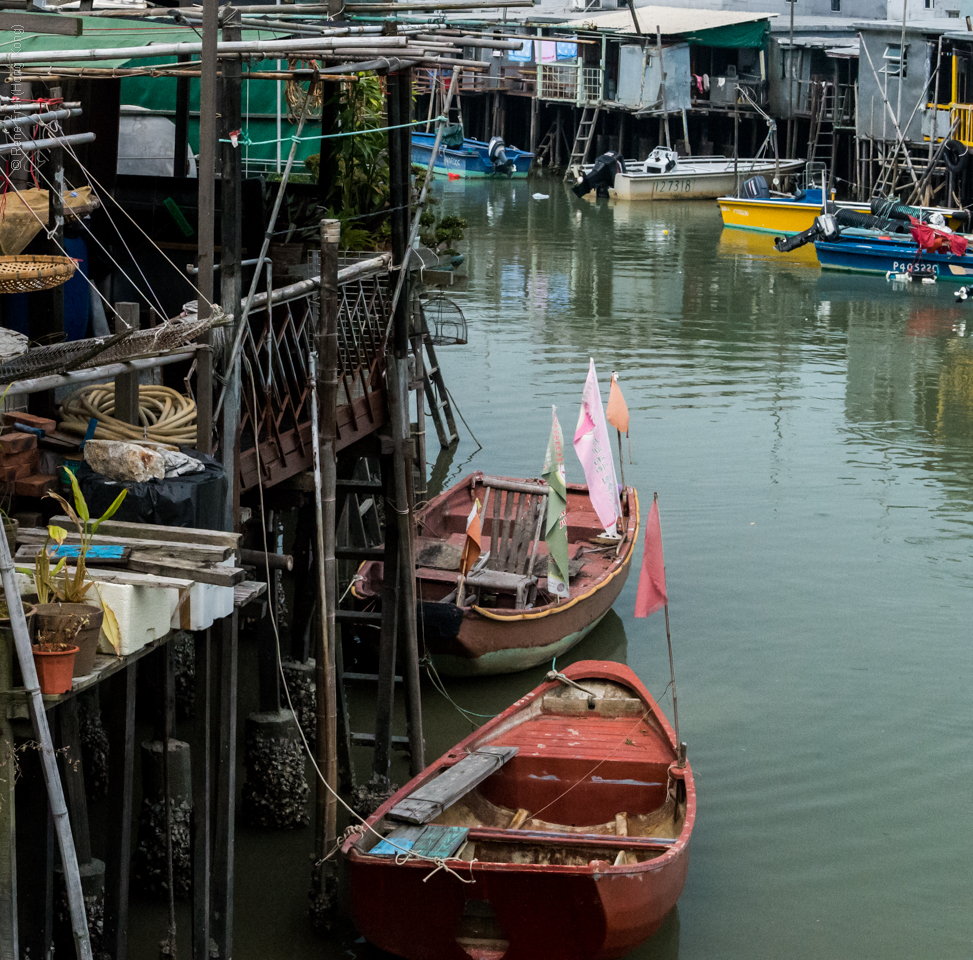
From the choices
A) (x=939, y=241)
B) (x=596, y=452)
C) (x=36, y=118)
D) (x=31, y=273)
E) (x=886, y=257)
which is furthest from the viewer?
(x=886, y=257)

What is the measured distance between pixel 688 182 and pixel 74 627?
148 feet

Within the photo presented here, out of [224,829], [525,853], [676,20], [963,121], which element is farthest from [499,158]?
[224,829]

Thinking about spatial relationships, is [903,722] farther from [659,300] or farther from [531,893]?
[659,300]

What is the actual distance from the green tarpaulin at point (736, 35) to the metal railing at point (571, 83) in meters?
4.19

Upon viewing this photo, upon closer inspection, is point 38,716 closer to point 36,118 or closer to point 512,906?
point 36,118

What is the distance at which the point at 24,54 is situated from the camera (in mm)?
7309

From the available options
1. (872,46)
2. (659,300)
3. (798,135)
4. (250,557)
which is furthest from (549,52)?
A: (250,557)

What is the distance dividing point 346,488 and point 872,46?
1356 inches

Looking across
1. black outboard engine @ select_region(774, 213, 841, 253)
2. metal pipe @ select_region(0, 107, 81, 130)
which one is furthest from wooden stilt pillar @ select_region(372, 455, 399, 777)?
black outboard engine @ select_region(774, 213, 841, 253)

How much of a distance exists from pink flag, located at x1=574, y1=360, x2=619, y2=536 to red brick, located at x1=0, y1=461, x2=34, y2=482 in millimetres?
5419

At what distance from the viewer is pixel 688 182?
48531mm

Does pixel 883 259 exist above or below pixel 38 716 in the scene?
above

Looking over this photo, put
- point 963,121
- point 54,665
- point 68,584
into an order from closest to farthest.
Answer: point 54,665, point 68,584, point 963,121

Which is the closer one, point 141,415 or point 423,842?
point 423,842
